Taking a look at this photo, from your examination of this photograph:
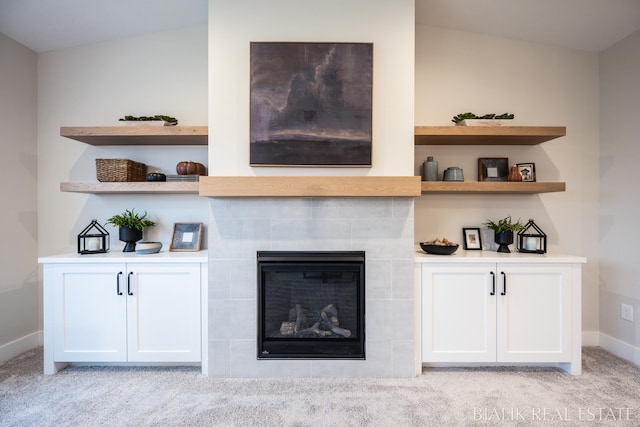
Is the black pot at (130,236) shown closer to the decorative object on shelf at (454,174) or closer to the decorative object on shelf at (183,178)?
the decorative object on shelf at (183,178)

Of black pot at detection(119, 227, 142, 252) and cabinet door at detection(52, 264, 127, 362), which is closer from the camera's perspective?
cabinet door at detection(52, 264, 127, 362)

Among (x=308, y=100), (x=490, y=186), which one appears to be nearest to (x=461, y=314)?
(x=490, y=186)

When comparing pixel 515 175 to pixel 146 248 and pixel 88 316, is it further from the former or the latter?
pixel 88 316

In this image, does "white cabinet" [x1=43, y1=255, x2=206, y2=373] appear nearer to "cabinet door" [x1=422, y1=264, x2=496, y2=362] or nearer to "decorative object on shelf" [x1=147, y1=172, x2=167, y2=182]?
"decorative object on shelf" [x1=147, y1=172, x2=167, y2=182]

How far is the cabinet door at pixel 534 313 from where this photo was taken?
7.25 ft

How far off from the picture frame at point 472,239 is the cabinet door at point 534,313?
0.47 metres

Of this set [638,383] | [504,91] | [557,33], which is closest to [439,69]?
[504,91]

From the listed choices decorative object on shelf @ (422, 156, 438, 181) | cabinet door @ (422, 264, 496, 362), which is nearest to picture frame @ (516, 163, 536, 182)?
decorative object on shelf @ (422, 156, 438, 181)

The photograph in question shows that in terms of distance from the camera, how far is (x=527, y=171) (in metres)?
2.67

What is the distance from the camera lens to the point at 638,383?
6.97 feet

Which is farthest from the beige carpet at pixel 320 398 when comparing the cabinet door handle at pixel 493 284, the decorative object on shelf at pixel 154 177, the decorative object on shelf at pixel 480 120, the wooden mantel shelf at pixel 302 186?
the decorative object on shelf at pixel 480 120

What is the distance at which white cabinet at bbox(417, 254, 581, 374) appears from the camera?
7.26 feet

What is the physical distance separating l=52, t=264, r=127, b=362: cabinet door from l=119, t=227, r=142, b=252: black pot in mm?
300

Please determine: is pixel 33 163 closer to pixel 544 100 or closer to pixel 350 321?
pixel 350 321
